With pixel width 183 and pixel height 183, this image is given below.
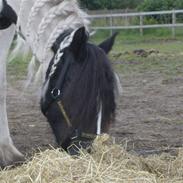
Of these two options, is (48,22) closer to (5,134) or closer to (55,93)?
(55,93)

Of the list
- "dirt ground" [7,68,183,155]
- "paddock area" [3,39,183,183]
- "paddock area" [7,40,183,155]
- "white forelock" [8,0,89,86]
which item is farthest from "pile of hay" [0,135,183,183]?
"dirt ground" [7,68,183,155]

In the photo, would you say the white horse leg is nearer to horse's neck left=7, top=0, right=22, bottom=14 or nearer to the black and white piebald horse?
horse's neck left=7, top=0, right=22, bottom=14

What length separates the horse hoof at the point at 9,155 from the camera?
473 cm

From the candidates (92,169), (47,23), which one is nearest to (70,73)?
(47,23)

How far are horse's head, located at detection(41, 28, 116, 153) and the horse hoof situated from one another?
1286 mm

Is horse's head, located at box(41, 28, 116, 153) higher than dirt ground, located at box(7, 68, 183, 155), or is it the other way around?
horse's head, located at box(41, 28, 116, 153)

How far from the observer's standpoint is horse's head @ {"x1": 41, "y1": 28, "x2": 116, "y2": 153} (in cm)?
335

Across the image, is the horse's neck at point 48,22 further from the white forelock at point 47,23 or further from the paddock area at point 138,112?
the paddock area at point 138,112

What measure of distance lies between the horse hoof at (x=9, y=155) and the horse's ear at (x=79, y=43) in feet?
5.16

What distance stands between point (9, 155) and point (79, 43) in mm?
1711

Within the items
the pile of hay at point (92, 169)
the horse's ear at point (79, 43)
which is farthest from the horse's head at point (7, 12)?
the pile of hay at point (92, 169)

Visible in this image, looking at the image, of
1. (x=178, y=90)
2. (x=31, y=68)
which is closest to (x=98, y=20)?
(x=178, y=90)

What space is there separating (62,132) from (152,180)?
26.3 inches

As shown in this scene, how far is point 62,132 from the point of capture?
3465 millimetres
